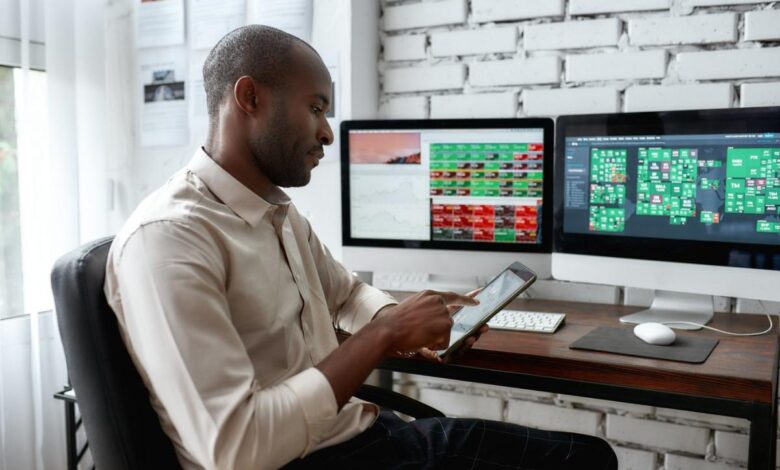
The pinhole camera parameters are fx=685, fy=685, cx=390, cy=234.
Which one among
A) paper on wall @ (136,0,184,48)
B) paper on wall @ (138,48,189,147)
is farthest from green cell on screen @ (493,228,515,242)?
paper on wall @ (136,0,184,48)

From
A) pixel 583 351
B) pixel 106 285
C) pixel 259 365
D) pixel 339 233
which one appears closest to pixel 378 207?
pixel 339 233

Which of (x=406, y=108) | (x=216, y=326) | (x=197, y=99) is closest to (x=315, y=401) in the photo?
(x=216, y=326)

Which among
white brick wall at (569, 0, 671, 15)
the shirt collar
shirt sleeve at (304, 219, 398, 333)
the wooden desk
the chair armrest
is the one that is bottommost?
the chair armrest

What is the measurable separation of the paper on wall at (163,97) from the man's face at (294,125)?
4.07 feet

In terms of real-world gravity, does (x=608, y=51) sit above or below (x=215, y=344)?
above

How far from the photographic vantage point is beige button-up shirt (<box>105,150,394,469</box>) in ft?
2.89

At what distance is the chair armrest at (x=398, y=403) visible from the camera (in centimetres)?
134

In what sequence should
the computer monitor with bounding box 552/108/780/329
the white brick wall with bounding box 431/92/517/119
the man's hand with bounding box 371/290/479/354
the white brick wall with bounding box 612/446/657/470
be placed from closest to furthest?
1. the man's hand with bounding box 371/290/479/354
2. the computer monitor with bounding box 552/108/780/329
3. the white brick wall with bounding box 612/446/657/470
4. the white brick wall with bounding box 431/92/517/119

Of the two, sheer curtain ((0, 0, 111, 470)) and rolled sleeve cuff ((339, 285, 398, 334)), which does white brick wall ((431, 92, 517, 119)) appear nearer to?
rolled sleeve cuff ((339, 285, 398, 334))

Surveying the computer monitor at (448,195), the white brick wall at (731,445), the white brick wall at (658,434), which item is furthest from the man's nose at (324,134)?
the white brick wall at (731,445)

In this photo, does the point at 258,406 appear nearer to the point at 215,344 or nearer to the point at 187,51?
the point at 215,344

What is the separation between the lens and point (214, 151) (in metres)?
1.17

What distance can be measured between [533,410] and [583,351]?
757 millimetres

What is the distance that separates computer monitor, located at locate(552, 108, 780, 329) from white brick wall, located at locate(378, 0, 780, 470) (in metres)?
0.31
